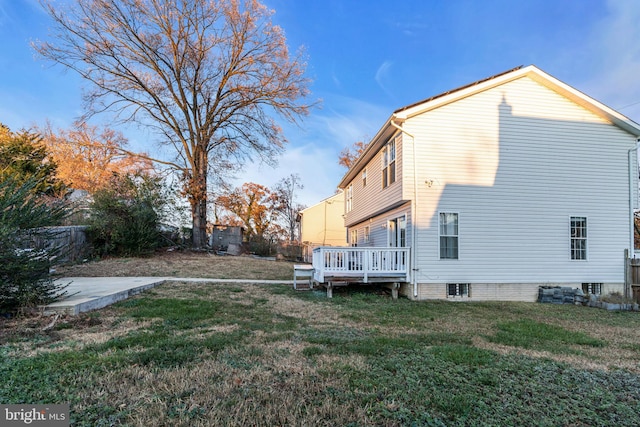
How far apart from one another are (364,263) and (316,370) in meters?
5.92

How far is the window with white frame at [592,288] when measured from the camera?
9.66 m

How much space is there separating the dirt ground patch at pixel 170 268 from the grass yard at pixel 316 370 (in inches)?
247

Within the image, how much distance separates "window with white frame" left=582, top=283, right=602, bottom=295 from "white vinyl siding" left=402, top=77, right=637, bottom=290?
22cm

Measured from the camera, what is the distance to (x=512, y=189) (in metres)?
9.42

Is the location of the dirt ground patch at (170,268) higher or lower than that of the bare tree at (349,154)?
lower

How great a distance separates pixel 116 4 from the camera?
1491cm

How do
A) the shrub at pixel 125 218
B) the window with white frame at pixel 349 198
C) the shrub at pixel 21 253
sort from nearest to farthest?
the shrub at pixel 21 253
the shrub at pixel 125 218
the window with white frame at pixel 349 198

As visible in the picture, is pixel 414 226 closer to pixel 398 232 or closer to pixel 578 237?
pixel 398 232

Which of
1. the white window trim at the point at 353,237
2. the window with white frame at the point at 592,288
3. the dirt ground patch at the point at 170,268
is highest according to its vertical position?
the white window trim at the point at 353,237

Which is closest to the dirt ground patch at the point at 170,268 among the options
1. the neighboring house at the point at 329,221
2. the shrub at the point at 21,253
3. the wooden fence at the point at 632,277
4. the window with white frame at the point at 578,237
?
the shrub at the point at 21,253

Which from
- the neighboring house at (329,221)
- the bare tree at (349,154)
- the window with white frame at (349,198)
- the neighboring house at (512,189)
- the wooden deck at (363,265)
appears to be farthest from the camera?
the bare tree at (349,154)

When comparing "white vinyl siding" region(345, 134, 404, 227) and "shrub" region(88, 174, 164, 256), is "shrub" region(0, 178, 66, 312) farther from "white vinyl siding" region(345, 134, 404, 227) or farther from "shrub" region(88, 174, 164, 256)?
"shrub" region(88, 174, 164, 256)

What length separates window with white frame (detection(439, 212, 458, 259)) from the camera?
920 centimetres

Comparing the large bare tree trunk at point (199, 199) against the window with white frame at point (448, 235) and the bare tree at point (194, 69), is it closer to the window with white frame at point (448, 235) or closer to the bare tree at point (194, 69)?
the bare tree at point (194, 69)
